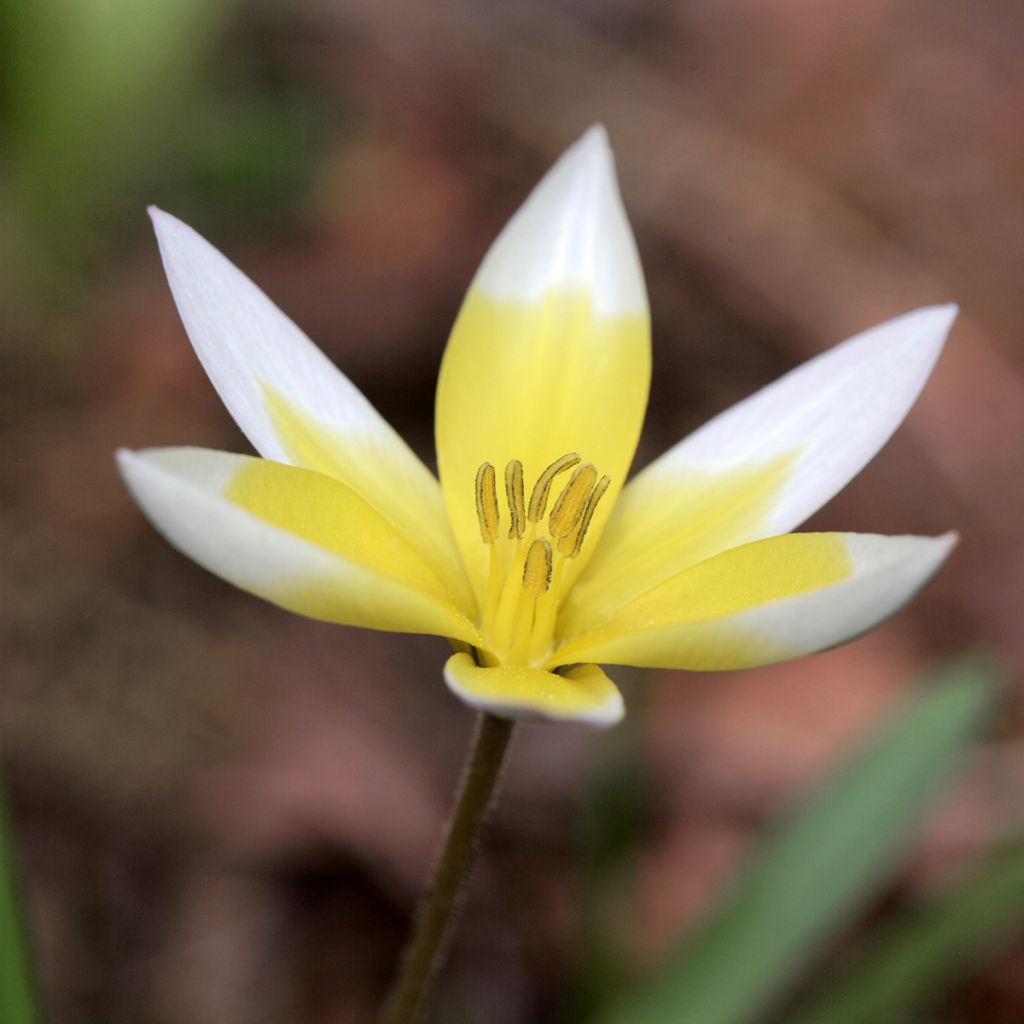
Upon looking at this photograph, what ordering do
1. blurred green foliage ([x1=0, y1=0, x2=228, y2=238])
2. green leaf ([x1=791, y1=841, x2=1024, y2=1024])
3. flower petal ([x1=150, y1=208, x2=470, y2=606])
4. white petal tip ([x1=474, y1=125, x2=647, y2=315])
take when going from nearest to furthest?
flower petal ([x1=150, y1=208, x2=470, y2=606]), white petal tip ([x1=474, y1=125, x2=647, y2=315]), green leaf ([x1=791, y1=841, x2=1024, y2=1024]), blurred green foliage ([x1=0, y1=0, x2=228, y2=238])

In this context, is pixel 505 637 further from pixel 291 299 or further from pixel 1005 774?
pixel 291 299

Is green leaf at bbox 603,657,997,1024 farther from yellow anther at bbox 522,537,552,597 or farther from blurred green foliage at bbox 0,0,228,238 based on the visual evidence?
blurred green foliage at bbox 0,0,228,238

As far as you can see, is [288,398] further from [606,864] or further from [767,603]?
[606,864]

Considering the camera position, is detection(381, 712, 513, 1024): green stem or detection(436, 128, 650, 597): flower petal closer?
detection(381, 712, 513, 1024): green stem

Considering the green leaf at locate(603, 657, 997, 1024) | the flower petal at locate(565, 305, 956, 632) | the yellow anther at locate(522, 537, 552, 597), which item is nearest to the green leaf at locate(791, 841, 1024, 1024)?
the green leaf at locate(603, 657, 997, 1024)

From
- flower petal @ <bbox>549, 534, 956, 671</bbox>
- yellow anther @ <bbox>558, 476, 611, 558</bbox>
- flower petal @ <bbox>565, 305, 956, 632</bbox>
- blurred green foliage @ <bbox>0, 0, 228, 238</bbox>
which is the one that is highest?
blurred green foliage @ <bbox>0, 0, 228, 238</bbox>

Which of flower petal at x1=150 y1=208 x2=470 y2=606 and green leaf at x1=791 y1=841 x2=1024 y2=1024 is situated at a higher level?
flower petal at x1=150 y1=208 x2=470 y2=606

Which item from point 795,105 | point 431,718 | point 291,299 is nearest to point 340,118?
point 291,299
